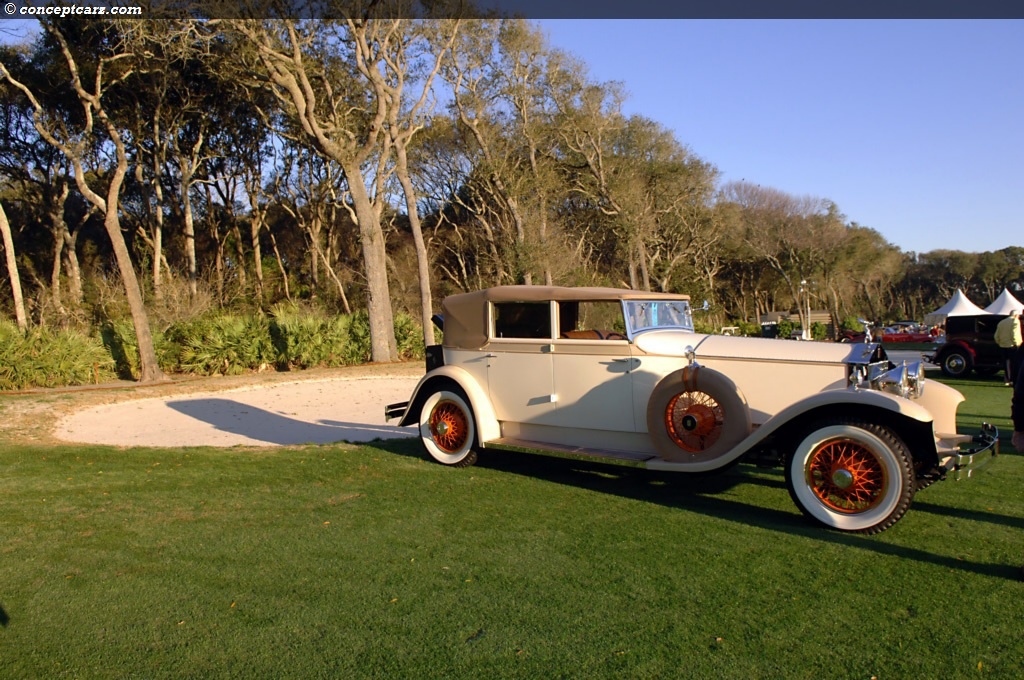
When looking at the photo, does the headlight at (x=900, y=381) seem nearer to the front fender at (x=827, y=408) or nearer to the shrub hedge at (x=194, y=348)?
the front fender at (x=827, y=408)

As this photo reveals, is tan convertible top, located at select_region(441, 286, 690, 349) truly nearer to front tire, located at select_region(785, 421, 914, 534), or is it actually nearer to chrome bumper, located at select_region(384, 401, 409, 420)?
chrome bumper, located at select_region(384, 401, 409, 420)

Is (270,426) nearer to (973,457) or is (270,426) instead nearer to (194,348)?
(194,348)

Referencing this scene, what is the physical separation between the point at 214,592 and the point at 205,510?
6.35ft

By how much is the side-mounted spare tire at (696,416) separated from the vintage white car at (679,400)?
1cm

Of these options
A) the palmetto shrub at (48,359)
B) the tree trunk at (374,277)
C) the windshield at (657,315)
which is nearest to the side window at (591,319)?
the windshield at (657,315)

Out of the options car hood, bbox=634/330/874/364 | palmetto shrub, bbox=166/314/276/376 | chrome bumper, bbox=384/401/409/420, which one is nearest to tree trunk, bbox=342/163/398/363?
palmetto shrub, bbox=166/314/276/376

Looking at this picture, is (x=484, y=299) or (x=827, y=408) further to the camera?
(x=484, y=299)

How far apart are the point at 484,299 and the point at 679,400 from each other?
2.36 metres

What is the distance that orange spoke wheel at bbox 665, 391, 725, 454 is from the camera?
566 cm

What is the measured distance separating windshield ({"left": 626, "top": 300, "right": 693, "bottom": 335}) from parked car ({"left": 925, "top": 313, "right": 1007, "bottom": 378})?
14.9 m

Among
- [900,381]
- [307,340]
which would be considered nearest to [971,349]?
[900,381]

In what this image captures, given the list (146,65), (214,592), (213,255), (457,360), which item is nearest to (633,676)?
(214,592)

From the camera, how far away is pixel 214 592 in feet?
13.3

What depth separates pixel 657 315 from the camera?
6.76m
